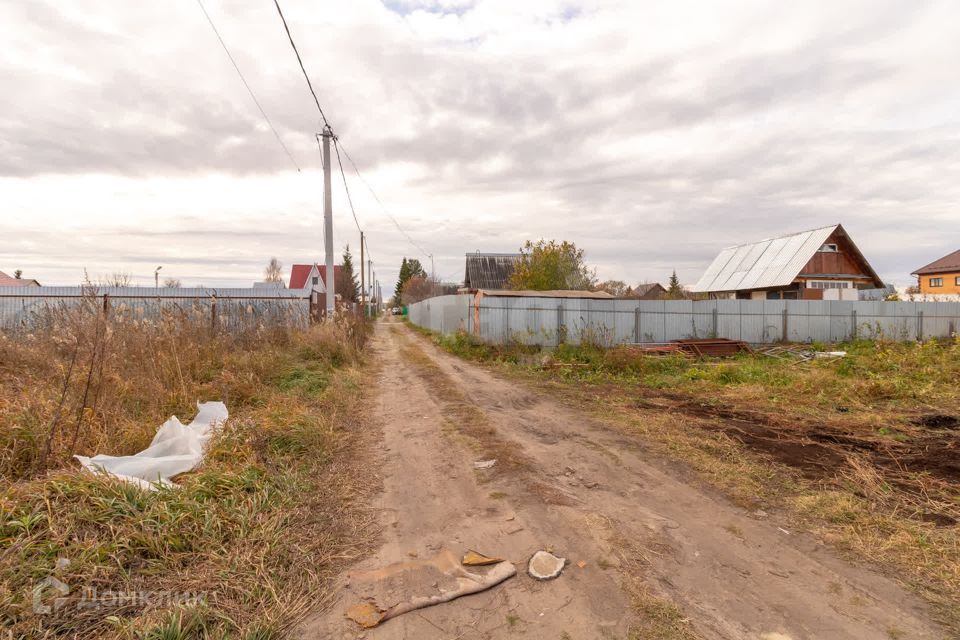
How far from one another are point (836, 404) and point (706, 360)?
19.9 feet

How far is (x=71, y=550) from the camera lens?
2742 mm

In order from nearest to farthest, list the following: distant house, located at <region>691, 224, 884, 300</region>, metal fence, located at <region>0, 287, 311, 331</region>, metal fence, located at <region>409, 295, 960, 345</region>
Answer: metal fence, located at <region>0, 287, 311, 331</region> < metal fence, located at <region>409, 295, 960, 345</region> < distant house, located at <region>691, 224, 884, 300</region>

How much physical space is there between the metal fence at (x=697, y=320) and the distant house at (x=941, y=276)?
33.3m

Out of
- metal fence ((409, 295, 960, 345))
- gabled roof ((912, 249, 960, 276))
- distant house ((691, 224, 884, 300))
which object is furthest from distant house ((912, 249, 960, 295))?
metal fence ((409, 295, 960, 345))

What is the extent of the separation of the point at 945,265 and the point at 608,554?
5701 centimetres

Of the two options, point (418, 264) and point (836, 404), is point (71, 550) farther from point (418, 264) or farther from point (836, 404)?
point (418, 264)

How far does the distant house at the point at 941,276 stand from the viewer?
41406 millimetres

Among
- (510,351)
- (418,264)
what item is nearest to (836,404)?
(510,351)

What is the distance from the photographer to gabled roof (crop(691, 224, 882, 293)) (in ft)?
83.7

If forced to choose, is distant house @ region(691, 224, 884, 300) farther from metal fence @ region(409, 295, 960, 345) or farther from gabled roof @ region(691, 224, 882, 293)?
metal fence @ region(409, 295, 960, 345)

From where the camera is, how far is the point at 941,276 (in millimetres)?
42969

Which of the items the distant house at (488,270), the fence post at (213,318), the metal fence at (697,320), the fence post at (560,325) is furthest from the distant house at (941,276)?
the fence post at (213,318)

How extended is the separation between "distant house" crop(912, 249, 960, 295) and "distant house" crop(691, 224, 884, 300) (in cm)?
2258

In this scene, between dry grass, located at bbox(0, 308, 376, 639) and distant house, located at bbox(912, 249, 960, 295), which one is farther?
distant house, located at bbox(912, 249, 960, 295)
